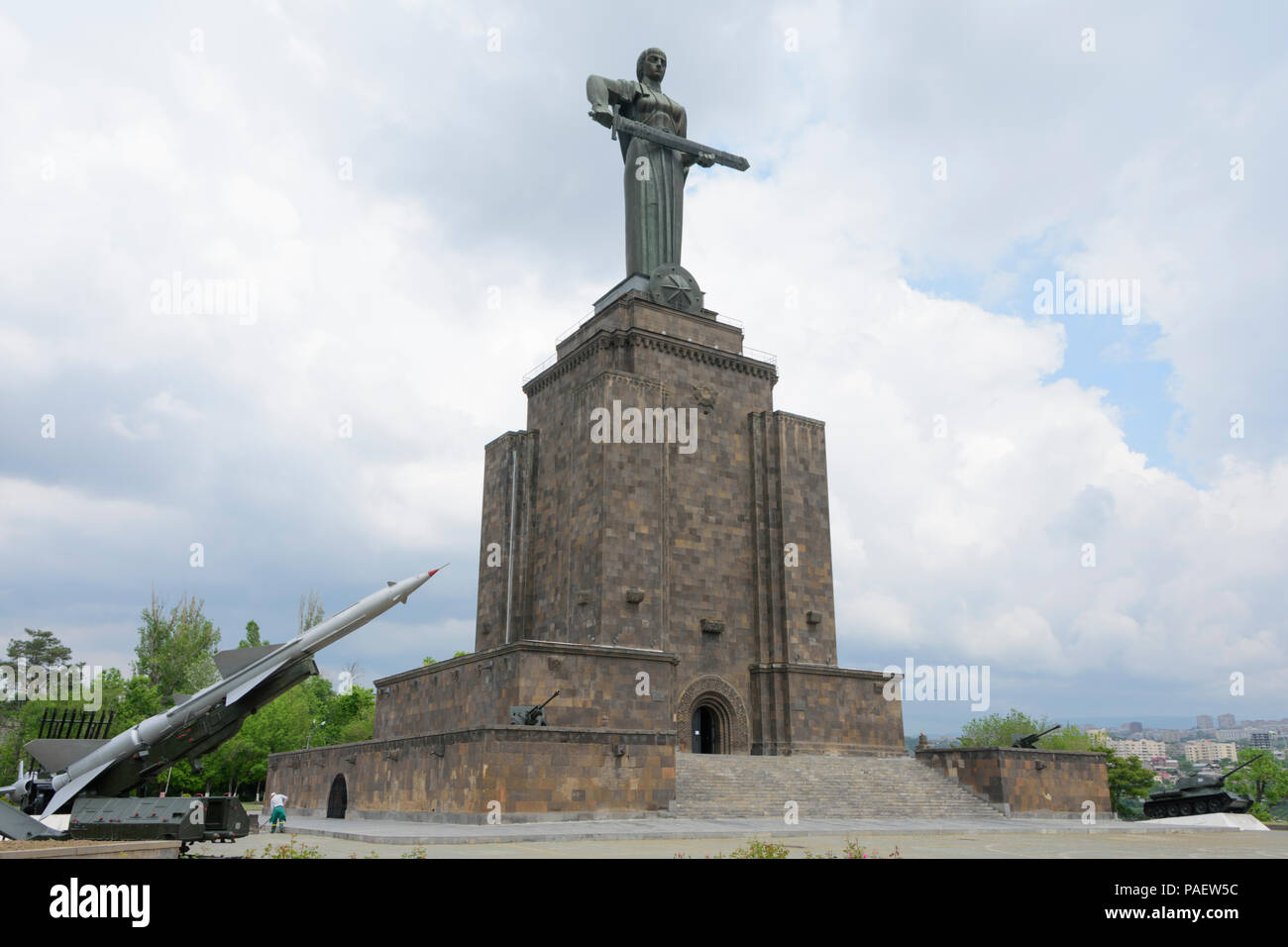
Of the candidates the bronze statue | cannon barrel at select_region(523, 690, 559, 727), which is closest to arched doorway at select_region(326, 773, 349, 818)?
cannon barrel at select_region(523, 690, 559, 727)

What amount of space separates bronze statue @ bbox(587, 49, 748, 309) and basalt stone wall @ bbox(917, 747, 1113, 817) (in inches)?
905

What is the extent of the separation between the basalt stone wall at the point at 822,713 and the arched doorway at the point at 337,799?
15986 mm

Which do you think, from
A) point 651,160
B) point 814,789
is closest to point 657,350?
point 651,160

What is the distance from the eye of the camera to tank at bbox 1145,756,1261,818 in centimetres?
3041

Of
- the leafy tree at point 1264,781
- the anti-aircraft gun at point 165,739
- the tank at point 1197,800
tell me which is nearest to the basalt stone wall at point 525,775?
the anti-aircraft gun at point 165,739

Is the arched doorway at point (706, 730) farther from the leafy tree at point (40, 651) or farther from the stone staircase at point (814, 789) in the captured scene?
the leafy tree at point (40, 651)

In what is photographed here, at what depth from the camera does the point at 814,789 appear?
30.7 meters

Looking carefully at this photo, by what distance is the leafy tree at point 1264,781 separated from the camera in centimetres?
6231
